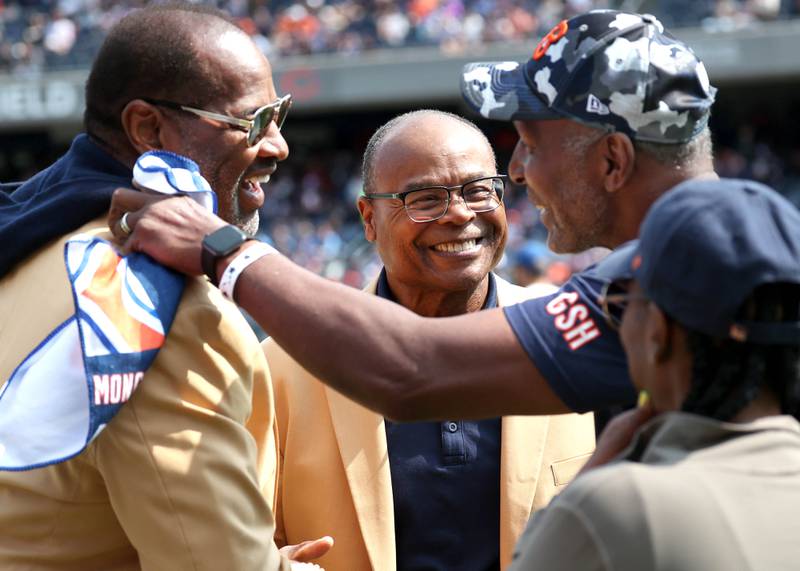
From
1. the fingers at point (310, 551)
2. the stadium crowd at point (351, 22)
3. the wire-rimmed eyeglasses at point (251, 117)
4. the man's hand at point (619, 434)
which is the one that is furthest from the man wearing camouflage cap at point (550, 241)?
the stadium crowd at point (351, 22)

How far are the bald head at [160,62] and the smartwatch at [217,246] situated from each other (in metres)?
0.39

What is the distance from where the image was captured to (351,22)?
76.1 feet

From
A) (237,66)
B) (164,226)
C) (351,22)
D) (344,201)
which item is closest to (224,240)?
(164,226)

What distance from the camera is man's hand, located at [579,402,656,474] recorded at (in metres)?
2.16

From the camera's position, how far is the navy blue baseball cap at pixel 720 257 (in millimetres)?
1856

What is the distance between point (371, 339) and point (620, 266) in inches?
23.8

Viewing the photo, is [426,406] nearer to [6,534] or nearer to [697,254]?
[697,254]

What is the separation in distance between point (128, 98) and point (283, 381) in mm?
1108

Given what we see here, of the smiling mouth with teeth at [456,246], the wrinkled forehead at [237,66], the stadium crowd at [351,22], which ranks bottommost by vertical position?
the stadium crowd at [351,22]

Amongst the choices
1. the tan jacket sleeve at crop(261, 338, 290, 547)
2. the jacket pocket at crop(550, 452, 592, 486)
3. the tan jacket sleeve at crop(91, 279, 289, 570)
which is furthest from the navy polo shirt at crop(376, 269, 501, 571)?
the tan jacket sleeve at crop(91, 279, 289, 570)

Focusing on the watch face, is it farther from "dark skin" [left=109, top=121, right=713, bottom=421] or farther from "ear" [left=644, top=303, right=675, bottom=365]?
"ear" [left=644, top=303, right=675, bottom=365]

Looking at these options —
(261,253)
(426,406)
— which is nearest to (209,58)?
(261,253)

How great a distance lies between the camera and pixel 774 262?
6.09ft

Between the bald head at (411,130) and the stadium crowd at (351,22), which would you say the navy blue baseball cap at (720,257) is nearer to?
the bald head at (411,130)
